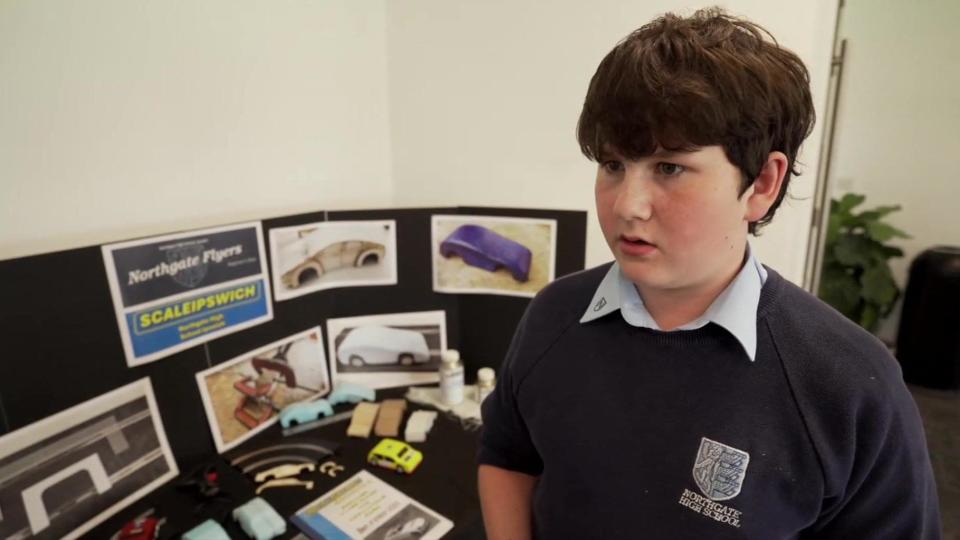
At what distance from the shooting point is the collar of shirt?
0.53m

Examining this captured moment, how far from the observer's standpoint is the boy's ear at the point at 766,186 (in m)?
0.51

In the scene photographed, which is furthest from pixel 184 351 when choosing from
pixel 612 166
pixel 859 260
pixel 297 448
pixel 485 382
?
pixel 859 260

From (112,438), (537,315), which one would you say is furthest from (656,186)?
(112,438)

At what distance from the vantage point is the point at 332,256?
120 cm

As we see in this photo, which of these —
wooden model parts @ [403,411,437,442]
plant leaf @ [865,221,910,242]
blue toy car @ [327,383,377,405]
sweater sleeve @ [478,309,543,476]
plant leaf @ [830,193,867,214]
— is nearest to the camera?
sweater sleeve @ [478,309,543,476]

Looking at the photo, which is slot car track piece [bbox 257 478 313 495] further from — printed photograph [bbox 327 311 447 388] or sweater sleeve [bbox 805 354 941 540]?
sweater sleeve [bbox 805 354 941 540]

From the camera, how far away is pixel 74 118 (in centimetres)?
83

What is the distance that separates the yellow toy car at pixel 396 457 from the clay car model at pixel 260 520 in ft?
0.67

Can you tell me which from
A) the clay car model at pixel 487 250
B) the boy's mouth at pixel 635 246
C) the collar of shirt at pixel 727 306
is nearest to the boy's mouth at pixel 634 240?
the boy's mouth at pixel 635 246

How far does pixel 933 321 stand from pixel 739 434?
108 inches

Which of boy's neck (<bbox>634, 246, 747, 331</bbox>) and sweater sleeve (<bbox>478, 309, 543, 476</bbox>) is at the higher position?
boy's neck (<bbox>634, 246, 747, 331</bbox>)

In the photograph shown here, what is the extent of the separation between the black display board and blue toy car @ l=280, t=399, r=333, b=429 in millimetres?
150

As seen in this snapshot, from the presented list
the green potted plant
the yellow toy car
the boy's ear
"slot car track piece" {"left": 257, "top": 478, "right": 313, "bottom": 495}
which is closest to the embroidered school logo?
the boy's ear

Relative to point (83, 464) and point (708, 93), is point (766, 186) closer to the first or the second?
point (708, 93)
